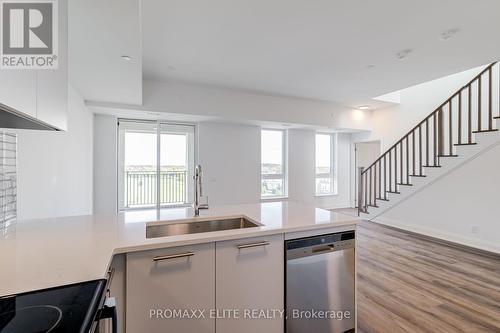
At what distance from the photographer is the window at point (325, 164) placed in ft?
22.9

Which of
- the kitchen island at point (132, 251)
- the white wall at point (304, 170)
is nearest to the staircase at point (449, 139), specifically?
the white wall at point (304, 170)

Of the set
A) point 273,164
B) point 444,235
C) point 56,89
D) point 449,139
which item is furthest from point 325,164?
point 56,89

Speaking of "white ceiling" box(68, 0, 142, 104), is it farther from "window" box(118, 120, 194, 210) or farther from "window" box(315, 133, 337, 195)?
"window" box(315, 133, 337, 195)

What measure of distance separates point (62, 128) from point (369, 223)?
5749 mm

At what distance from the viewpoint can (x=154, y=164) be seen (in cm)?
507

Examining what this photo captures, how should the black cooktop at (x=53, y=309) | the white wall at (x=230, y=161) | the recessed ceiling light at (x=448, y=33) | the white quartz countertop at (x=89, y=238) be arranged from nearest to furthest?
the black cooktop at (x=53, y=309) < the white quartz countertop at (x=89, y=238) < the recessed ceiling light at (x=448, y=33) < the white wall at (x=230, y=161)

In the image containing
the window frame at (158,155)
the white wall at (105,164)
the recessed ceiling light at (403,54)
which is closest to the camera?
the recessed ceiling light at (403,54)

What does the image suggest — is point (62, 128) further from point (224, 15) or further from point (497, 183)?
point (497, 183)

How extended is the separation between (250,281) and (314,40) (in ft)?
9.27

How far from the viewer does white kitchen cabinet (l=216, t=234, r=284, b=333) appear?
1412 millimetres

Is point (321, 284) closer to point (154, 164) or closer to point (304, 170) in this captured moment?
point (154, 164)

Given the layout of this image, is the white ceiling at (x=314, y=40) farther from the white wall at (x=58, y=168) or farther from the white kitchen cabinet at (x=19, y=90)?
the white kitchen cabinet at (x=19, y=90)

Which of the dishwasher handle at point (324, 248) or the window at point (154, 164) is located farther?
the window at point (154, 164)

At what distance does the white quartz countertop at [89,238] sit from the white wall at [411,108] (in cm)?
489
